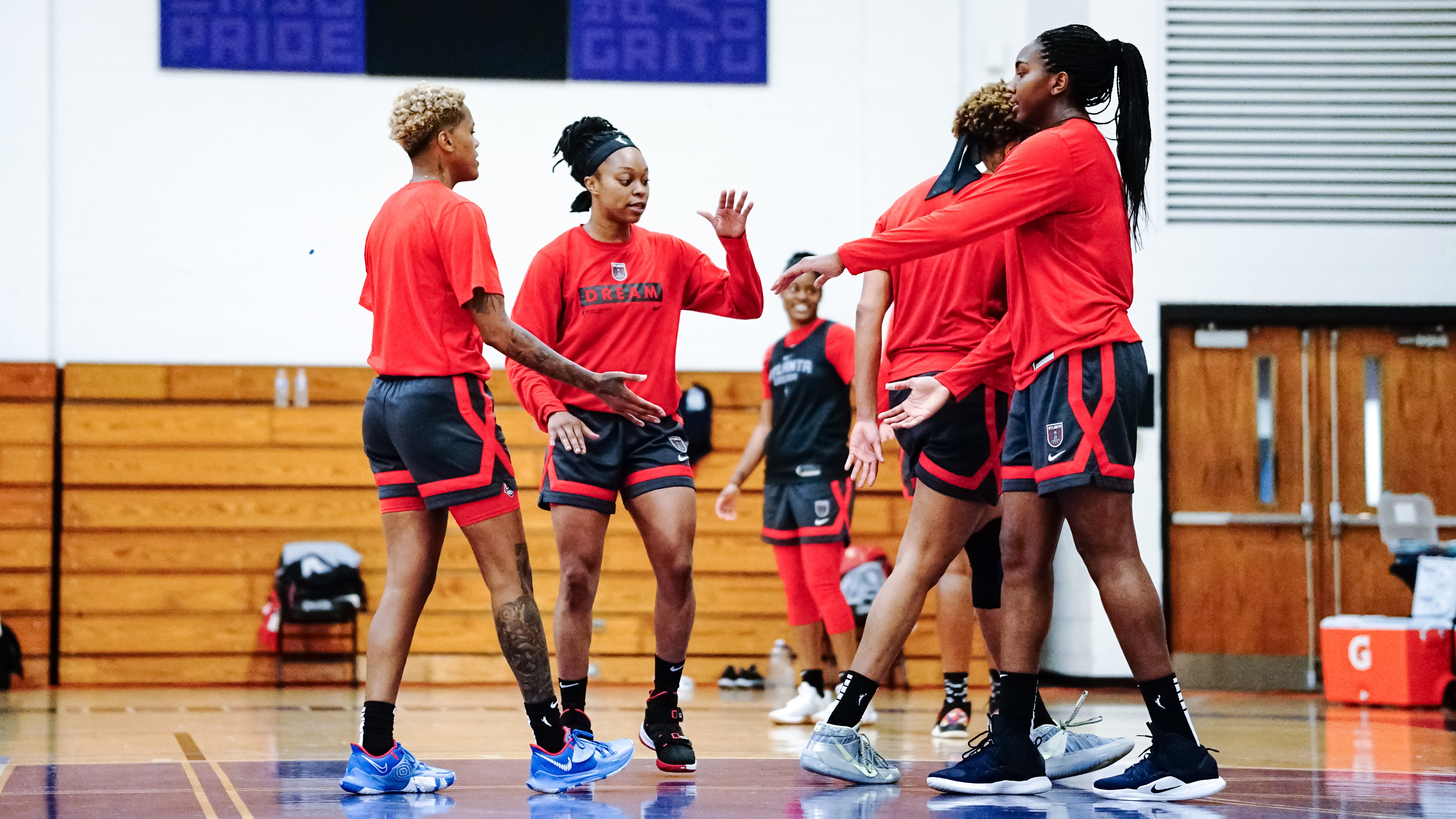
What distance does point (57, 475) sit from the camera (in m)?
7.79

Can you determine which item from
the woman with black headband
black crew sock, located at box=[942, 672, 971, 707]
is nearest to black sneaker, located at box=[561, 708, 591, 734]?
the woman with black headband

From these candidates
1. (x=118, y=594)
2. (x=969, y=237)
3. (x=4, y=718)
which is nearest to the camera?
(x=969, y=237)

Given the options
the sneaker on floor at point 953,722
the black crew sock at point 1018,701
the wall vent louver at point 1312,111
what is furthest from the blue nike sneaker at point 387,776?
the wall vent louver at point 1312,111

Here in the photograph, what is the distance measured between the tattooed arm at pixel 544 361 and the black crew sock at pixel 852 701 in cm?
87

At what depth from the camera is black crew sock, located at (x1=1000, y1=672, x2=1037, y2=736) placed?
11.1 feet

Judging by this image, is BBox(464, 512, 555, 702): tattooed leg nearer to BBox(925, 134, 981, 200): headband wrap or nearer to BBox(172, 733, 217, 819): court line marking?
BBox(172, 733, 217, 819): court line marking

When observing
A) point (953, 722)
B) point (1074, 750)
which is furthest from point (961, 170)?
point (953, 722)

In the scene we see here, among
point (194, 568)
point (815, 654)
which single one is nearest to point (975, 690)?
point (815, 654)

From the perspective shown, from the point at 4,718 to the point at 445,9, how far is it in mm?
4631

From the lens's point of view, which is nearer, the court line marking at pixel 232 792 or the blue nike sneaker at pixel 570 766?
the court line marking at pixel 232 792

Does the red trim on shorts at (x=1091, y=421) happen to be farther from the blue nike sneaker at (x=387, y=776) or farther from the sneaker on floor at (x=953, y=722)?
the sneaker on floor at (x=953, y=722)

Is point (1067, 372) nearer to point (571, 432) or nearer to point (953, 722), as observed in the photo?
point (571, 432)

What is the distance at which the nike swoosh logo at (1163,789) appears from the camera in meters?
3.19

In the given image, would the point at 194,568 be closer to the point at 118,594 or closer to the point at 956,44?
the point at 118,594
